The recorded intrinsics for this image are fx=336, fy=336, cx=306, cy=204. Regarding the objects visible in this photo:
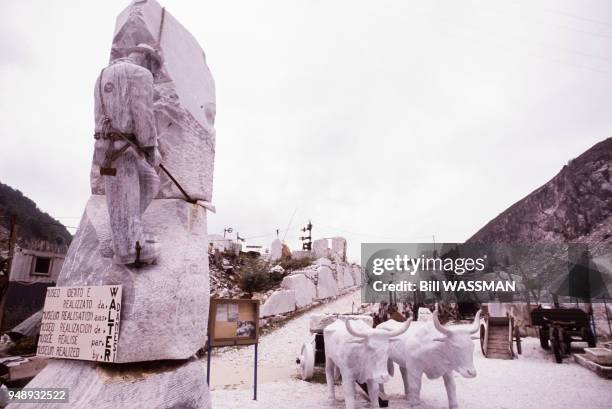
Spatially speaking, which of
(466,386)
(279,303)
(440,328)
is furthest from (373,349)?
(279,303)

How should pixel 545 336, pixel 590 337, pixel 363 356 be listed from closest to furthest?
pixel 363 356
pixel 590 337
pixel 545 336

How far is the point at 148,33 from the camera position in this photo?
2855 mm

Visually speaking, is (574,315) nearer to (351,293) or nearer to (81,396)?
(81,396)

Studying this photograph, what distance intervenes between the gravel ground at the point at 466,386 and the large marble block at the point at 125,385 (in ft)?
10.9

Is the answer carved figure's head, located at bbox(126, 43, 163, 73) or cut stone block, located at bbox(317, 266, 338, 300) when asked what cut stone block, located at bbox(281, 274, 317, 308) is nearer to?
cut stone block, located at bbox(317, 266, 338, 300)

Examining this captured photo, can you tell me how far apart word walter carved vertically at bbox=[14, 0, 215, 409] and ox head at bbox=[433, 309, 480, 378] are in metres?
3.66

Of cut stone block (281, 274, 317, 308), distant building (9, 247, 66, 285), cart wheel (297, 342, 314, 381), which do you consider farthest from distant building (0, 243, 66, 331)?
cart wheel (297, 342, 314, 381)

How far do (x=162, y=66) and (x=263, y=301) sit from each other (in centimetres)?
1257

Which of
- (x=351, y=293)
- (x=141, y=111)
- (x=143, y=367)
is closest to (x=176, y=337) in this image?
(x=143, y=367)

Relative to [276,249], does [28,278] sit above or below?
below

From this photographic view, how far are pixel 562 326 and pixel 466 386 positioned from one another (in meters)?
4.32

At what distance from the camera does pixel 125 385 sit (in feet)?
7.05

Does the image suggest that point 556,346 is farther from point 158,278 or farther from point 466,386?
point 158,278

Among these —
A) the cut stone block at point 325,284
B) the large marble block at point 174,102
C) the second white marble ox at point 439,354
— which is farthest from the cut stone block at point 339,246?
the large marble block at point 174,102
